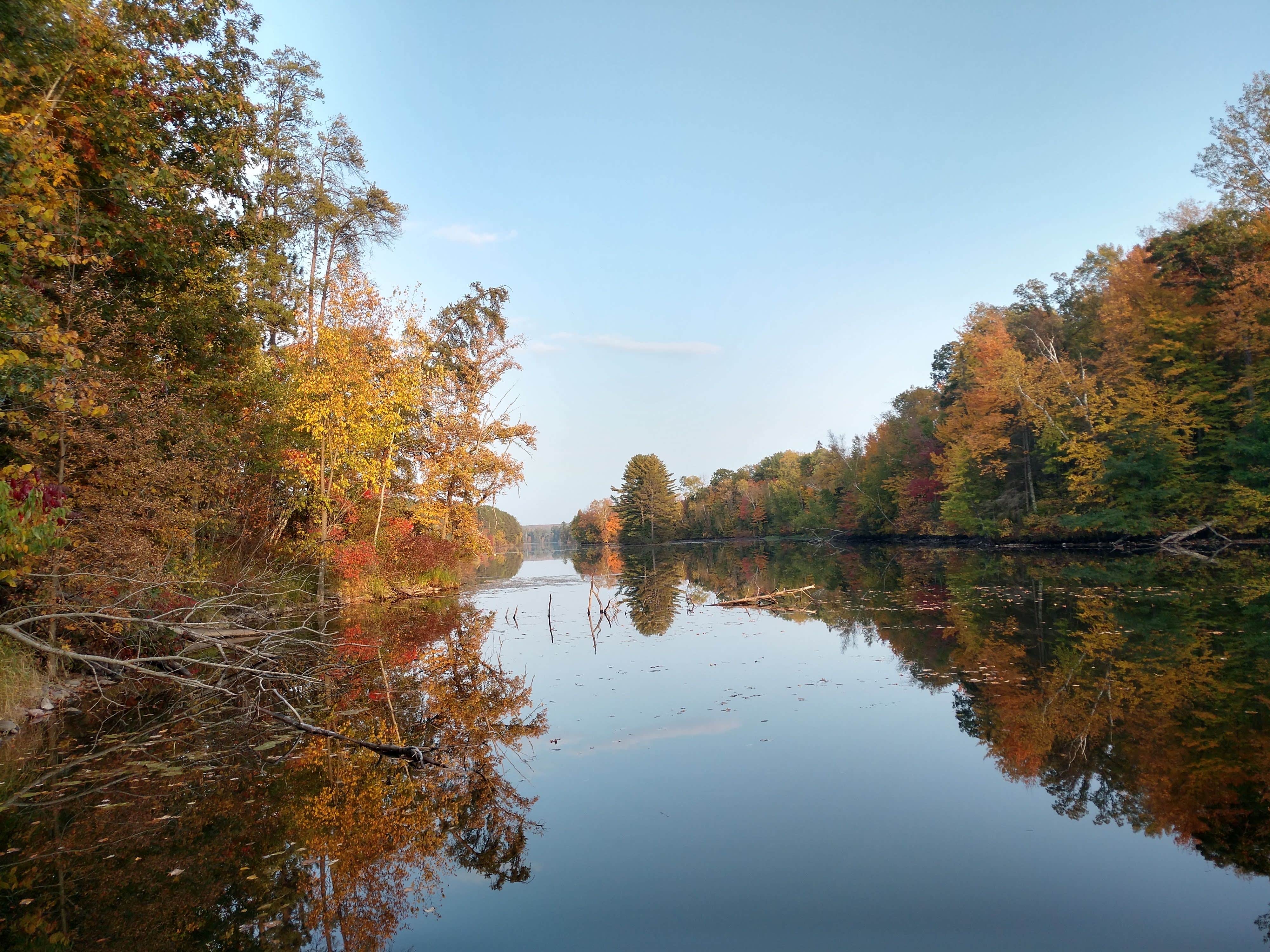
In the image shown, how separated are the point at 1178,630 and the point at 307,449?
20249 mm

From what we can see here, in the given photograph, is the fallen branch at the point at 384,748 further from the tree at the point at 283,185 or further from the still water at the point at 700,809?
the tree at the point at 283,185

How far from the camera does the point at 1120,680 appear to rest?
299 inches

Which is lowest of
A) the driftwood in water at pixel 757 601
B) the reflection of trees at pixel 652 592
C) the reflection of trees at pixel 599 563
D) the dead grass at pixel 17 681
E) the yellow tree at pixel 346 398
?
the reflection of trees at pixel 599 563

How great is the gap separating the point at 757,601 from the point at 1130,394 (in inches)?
883

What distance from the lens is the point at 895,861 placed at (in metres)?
4.11

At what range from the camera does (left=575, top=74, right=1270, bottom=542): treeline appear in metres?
24.2

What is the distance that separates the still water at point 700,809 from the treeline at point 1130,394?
67.4 ft

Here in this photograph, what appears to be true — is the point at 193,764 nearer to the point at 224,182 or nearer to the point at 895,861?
the point at 895,861

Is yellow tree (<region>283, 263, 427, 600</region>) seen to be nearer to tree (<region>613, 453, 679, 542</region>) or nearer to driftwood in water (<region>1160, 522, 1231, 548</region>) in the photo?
driftwood in water (<region>1160, 522, 1231, 548</region>)

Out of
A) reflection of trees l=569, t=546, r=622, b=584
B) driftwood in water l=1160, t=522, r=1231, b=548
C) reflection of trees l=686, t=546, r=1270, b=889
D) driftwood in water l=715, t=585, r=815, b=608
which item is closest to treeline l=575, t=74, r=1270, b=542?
driftwood in water l=1160, t=522, r=1231, b=548

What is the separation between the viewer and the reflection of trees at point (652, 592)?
15.4 metres

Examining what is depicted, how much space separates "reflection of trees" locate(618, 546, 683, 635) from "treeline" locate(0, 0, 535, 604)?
844 centimetres

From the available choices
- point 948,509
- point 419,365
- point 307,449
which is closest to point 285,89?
point 419,365

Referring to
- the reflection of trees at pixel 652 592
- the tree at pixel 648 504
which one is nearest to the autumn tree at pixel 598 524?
the tree at pixel 648 504
